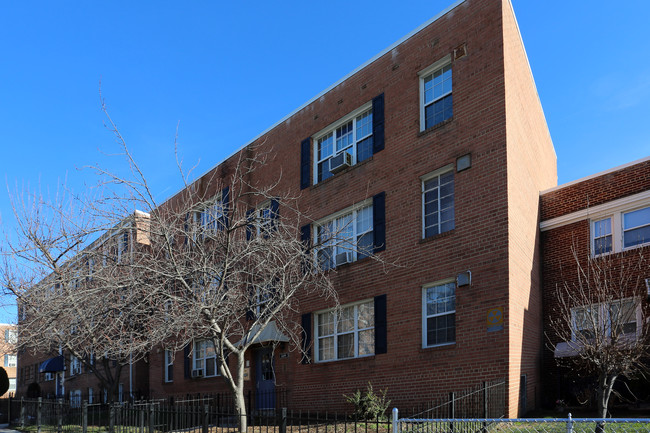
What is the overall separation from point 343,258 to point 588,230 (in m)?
6.59

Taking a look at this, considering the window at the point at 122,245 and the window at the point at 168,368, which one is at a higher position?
the window at the point at 122,245

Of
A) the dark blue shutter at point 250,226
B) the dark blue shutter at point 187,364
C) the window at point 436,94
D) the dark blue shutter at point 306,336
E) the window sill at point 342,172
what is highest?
the window at point 436,94

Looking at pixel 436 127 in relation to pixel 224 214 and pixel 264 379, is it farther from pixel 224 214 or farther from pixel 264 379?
pixel 264 379

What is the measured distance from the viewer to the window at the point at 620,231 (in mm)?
15797

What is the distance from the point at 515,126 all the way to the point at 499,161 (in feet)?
4.35

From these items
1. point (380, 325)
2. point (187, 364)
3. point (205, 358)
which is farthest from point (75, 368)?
point (380, 325)

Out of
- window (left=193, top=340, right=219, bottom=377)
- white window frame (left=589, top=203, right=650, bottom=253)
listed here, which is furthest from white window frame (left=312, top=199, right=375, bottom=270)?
window (left=193, top=340, right=219, bottom=377)

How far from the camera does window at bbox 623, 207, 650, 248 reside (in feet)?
51.6

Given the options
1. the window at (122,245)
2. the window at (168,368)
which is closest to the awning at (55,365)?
the window at (168,368)

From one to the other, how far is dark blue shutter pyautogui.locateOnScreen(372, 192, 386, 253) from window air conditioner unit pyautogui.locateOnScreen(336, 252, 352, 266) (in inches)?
48.2

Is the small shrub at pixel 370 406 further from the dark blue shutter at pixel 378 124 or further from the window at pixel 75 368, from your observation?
→ the window at pixel 75 368

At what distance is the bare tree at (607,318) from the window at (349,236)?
5230 mm

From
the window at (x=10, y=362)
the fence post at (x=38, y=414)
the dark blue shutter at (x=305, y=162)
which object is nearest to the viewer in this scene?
the fence post at (x=38, y=414)

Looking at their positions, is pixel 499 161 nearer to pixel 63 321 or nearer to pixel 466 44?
pixel 466 44
